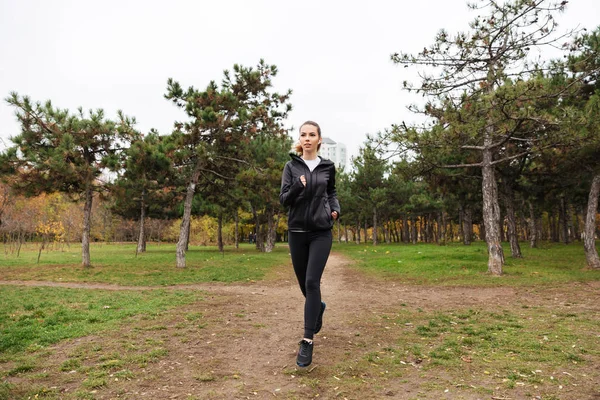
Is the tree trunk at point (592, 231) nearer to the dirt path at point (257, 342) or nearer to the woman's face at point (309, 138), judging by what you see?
the dirt path at point (257, 342)

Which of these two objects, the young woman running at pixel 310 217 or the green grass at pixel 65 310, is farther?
the green grass at pixel 65 310

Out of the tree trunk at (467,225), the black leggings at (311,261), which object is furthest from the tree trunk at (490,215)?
the tree trunk at (467,225)

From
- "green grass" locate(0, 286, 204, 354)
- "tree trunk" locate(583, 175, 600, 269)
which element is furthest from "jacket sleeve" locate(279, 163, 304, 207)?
"tree trunk" locate(583, 175, 600, 269)

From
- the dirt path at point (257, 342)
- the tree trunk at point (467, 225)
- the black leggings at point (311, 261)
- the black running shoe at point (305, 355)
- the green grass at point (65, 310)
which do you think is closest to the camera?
the dirt path at point (257, 342)

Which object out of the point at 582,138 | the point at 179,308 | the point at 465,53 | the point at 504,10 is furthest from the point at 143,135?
the point at 582,138

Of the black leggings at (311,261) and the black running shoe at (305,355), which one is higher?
the black leggings at (311,261)

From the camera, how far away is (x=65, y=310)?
20.1 ft

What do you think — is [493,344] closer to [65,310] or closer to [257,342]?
[257,342]

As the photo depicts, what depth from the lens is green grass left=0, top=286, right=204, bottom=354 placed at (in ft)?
14.9

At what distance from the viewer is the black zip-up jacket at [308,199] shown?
12.1 ft

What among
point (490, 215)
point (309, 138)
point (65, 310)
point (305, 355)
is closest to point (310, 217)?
point (309, 138)

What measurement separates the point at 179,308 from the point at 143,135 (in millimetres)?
10291

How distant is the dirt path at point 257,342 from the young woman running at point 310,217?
0.46 metres

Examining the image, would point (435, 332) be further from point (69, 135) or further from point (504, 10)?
point (69, 135)
